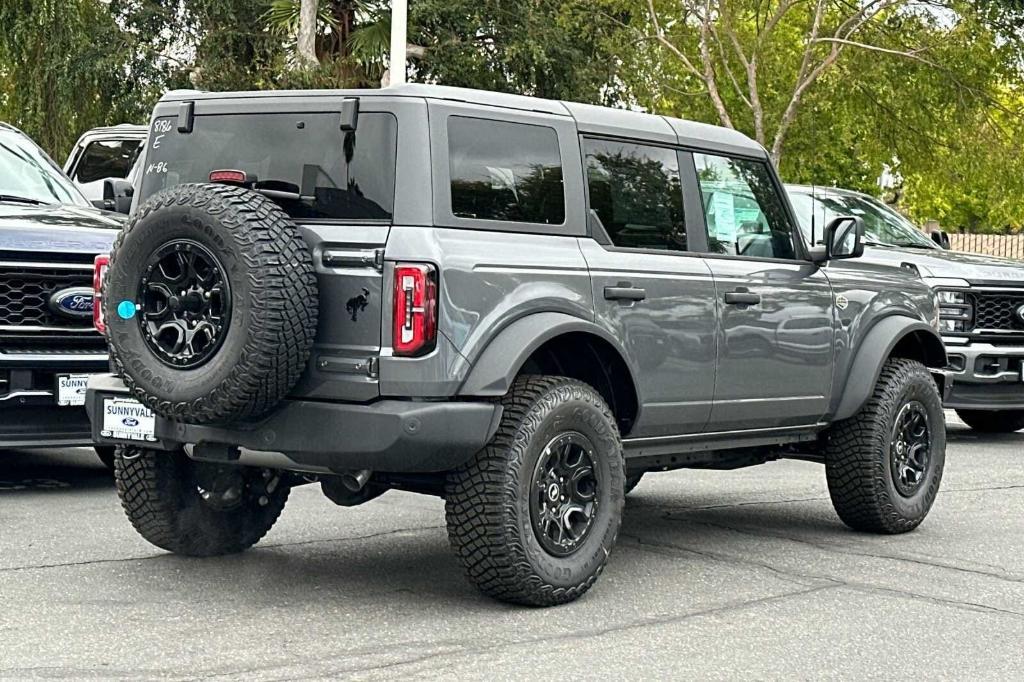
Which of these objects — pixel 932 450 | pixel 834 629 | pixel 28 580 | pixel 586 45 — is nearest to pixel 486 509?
pixel 834 629

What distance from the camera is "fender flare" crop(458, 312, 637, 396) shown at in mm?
5766

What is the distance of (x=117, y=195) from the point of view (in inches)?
338

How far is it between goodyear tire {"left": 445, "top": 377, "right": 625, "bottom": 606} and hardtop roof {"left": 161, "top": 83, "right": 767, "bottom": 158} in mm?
1115

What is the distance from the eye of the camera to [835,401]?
777cm

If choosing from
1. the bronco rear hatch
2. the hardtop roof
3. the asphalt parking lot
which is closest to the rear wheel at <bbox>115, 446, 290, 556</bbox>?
the asphalt parking lot

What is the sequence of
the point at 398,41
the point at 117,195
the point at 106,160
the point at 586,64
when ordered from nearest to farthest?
the point at 117,195 < the point at 106,160 < the point at 398,41 < the point at 586,64

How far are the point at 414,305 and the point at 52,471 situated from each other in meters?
5.00

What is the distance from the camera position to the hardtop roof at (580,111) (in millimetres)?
5965

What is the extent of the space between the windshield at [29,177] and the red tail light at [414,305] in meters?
4.46

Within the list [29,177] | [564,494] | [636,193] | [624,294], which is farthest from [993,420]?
[564,494]

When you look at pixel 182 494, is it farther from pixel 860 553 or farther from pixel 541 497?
pixel 860 553

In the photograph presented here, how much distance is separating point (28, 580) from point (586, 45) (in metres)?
25.2

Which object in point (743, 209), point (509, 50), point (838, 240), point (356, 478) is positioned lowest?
point (356, 478)

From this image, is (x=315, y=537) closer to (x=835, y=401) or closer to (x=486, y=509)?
(x=486, y=509)
